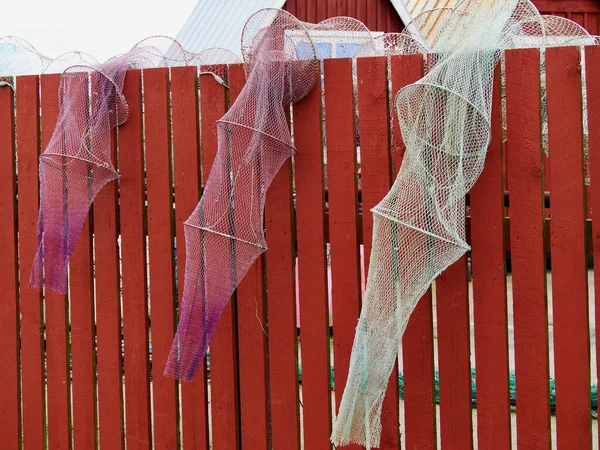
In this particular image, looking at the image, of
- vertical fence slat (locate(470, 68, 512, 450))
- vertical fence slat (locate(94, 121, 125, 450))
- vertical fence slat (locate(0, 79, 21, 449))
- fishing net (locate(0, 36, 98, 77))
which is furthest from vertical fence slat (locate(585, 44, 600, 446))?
fishing net (locate(0, 36, 98, 77))

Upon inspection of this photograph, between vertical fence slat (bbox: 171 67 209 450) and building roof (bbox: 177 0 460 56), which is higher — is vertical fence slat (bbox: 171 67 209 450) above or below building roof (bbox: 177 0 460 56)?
below

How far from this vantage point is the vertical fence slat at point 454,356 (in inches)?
109

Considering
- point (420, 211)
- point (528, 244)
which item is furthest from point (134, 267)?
point (528, 244)

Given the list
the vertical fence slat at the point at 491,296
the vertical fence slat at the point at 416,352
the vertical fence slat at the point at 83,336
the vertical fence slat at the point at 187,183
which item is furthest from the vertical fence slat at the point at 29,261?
the vertical fence slat at the point at 491,296

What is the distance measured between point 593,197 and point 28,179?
2585mm

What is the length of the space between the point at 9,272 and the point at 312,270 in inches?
63.5

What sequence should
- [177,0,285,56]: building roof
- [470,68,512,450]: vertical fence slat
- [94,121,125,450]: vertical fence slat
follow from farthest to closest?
1. [177,0,285,56]: building roof
2. [94,121,125,450]: vertical fence slat
3. [470,68,512,450]: vertical fence slat

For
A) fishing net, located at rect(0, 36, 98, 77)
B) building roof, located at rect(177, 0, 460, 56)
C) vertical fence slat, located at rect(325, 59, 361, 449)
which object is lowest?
vertical fence slat, located at rect(325, 59, 361, 449)

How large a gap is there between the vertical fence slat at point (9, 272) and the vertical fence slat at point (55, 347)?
0.66 ft

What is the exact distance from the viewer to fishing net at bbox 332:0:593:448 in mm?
2416

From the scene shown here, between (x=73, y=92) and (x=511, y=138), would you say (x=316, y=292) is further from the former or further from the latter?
(x=73, y=92)

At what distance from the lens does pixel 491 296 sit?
2.73 meters

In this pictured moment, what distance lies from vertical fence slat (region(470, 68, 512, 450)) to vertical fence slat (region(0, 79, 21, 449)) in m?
2.25

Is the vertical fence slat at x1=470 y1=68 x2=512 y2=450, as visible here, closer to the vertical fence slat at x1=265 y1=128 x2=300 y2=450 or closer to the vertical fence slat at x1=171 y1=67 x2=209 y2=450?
the vertical fence slat at x1=265 y1=128 x2=300 y2=450
